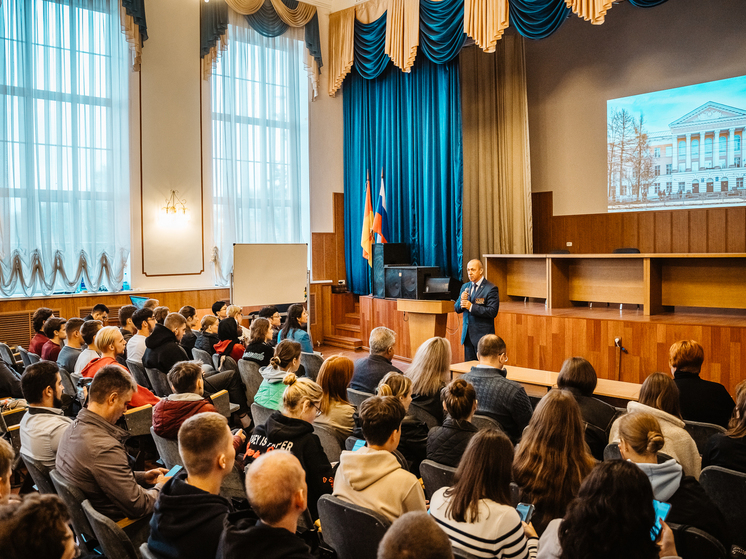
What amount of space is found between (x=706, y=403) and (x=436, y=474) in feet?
5.59

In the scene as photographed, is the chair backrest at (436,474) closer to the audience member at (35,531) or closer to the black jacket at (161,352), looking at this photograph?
the audience member at (35,531)

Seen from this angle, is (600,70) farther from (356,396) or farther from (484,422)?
(484,422)

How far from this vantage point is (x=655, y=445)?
7.15ft

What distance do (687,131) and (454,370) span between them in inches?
232

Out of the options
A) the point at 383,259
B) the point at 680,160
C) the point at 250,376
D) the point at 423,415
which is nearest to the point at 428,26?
the point at 383,259

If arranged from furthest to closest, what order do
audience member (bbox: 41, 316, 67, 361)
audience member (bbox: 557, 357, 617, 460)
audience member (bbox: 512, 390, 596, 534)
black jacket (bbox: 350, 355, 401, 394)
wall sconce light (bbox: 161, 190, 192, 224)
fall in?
wall sconce light (bbox: 161, 190, 192, 224)
audience member (bbox: 41, 316, 67, 361)
black jacket (bbox: 350, 355, 401, 394)
audience member (bbox: 557, 357, 617, 460)
audience member (bbox: 512, 390, 596, 534)

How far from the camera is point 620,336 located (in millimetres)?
6074

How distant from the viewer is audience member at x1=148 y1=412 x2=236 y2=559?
1.87m

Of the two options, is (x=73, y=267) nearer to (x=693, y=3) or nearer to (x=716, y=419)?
(x=716, y=419)

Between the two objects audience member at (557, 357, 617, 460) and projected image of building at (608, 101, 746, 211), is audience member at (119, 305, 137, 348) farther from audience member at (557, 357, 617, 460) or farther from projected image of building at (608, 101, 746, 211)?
projected image of building at (608, 101, 746, 211)

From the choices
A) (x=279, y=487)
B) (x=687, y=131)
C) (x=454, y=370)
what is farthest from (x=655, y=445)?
(x=687, y=131)

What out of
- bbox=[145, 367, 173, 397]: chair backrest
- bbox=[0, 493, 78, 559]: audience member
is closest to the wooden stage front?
bbox=[145, 367, 173, 397]: chair backrest

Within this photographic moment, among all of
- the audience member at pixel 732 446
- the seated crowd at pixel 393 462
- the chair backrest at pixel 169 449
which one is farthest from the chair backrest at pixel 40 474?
the audience member at pixel 732 446

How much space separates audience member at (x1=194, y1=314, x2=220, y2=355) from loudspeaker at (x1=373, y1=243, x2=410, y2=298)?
4.23 metres
